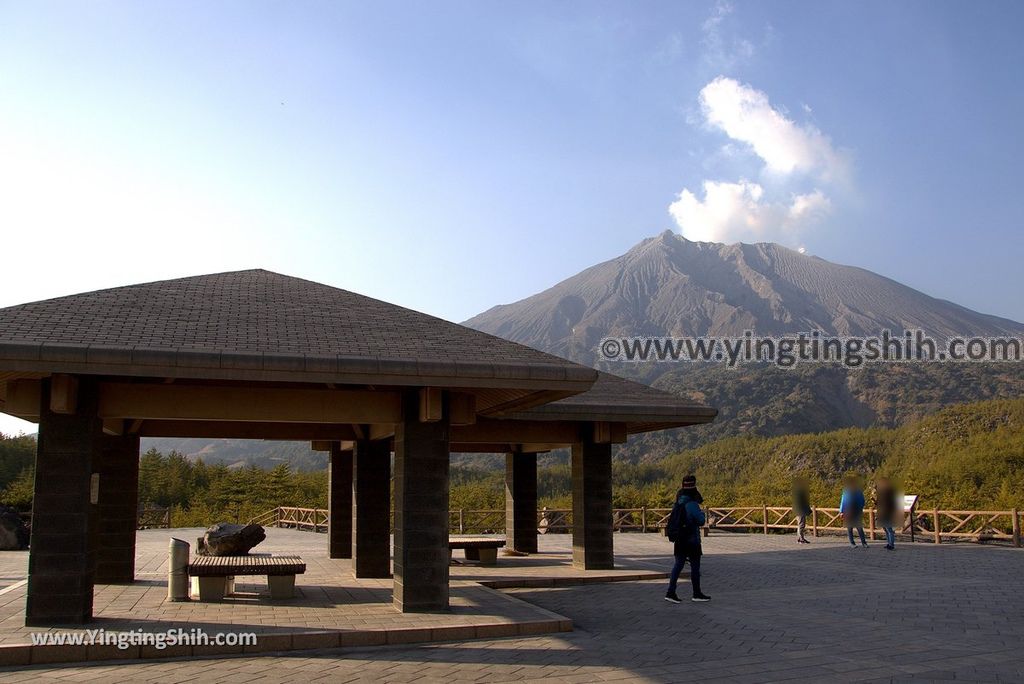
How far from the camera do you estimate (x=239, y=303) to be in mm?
10594

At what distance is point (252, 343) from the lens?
8.81 meters

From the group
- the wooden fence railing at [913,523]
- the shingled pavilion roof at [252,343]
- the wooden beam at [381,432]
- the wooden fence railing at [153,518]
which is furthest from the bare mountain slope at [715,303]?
the shingled pavilion roof at [252,343]

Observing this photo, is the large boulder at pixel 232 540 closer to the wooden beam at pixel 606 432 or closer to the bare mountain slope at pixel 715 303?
the wooden beam at pixel 606 432

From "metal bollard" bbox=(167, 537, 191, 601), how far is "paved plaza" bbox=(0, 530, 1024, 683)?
298 centimetres

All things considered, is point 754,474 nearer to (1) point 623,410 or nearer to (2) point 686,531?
(1) point 623,410

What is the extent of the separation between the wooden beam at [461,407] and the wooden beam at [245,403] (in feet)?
2.33

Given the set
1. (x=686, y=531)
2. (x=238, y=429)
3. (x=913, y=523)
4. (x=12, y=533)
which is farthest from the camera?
(x=913, y=523)

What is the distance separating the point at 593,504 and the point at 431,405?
6130 millimetres

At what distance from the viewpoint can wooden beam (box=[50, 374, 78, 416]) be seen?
8766mm

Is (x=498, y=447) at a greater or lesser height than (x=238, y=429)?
lesser

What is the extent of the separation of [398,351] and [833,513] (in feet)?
66.4

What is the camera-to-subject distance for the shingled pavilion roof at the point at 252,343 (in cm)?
816

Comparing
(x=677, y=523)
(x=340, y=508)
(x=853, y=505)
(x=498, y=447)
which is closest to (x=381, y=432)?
(x=677, y=523)

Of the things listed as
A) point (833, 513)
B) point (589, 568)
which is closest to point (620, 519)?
point (833, 513)
